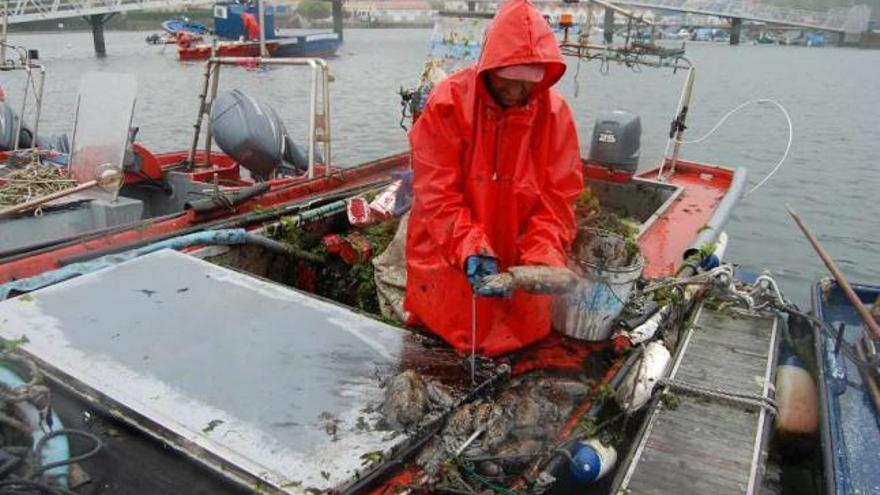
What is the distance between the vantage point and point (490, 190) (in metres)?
2.95

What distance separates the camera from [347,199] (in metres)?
5.43

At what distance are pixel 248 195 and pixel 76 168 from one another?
155 centimetres

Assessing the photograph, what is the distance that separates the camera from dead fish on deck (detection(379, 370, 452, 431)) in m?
2.42

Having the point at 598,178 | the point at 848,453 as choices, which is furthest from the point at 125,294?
the point at 598,178

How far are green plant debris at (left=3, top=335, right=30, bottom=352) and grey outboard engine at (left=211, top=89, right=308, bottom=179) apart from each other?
12.5 ft

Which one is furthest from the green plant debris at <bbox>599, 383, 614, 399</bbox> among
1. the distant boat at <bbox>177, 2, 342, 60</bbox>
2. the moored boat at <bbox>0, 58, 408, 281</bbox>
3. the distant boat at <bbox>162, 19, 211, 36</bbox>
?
the distant boat at <bbox>162, 19, 211, 36</bbox>

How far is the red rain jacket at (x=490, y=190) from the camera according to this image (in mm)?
2779

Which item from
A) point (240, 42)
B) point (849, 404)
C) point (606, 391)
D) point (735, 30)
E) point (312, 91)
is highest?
point (735, 30)

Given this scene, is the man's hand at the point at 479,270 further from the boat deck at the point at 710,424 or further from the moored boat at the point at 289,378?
the boat deck at the point at 710,424

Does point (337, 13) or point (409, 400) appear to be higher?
point (337, 13)

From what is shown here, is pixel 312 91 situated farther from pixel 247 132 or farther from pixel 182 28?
pixel 182 28

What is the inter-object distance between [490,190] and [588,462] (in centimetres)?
121

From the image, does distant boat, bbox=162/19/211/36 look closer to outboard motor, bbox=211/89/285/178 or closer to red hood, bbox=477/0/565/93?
outboard motor, bbox=211/89/285/178

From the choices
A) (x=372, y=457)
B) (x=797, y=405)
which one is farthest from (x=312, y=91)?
(x=797, y=405)
